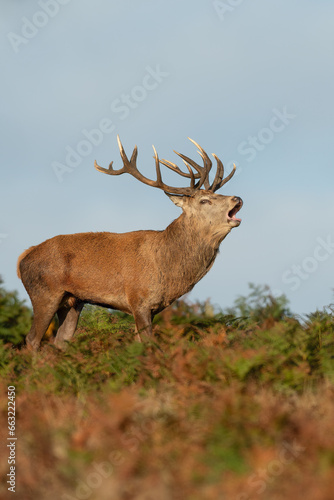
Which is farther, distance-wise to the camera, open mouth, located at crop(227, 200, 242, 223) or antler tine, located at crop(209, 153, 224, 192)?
antler tine, located at crop(209, 153, 224, 192)

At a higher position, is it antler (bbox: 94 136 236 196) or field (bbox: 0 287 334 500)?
antler (bbox: 94 136 236 196)

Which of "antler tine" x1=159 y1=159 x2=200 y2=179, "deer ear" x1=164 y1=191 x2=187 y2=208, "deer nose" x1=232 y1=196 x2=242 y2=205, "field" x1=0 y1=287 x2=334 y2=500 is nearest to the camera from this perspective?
"field" x1=0 y1=287 x2=334 y2=500

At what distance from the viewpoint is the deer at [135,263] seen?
8.31 m

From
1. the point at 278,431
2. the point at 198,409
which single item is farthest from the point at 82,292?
the point at 278,431

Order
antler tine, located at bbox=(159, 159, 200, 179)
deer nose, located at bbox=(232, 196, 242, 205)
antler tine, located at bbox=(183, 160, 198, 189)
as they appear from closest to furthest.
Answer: deer nose, located at bbox=(232, 196, 242, 205), antler tine, located at bbox=(183, 160, 198, 189), antler tine, located at bbox=(159, 159, 200, 179)

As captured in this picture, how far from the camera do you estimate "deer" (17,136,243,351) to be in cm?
831

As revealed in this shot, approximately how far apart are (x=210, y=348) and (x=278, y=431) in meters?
2.12

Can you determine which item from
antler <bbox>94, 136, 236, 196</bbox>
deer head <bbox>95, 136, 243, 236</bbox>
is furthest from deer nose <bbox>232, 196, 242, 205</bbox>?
antler <bbox>94, 136, 236, 196</bbox>

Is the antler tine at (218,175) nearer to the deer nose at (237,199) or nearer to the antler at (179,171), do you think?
the antler at (179,171)

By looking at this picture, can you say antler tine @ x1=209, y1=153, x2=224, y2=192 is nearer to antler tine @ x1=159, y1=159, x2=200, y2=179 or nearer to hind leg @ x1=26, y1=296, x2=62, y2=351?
antler tine @ x1=159, y1=159, x2=200, y2=179

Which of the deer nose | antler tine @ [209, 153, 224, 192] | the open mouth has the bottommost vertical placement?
the open mouth

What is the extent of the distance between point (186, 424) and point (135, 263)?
15.7 feet

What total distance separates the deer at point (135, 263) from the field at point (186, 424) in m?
2.19

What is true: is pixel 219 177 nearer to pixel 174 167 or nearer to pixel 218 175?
pixel 218 175
